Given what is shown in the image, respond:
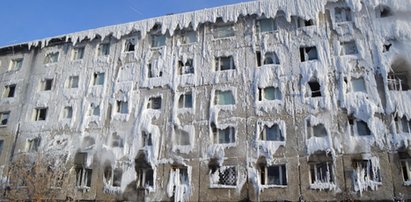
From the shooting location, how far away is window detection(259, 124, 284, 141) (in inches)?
957

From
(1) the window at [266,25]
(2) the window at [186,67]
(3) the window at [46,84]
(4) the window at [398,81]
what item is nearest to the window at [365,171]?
(4) the window at [398,81]

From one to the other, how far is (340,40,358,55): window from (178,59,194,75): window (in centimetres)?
1051

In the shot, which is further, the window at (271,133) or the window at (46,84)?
the window at (46,84)

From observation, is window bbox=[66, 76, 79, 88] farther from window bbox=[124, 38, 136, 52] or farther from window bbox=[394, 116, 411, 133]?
window bbox=[394, 116, 411, 133]

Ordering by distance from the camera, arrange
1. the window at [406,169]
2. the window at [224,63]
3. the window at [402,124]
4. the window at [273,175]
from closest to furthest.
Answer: the window at [406,169], the window at [402,124], the window at [273,175], the window at [224,63]

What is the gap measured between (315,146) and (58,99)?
20179 mm

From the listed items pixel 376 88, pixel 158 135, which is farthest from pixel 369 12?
pixel 158 135

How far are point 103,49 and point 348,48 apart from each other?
62.3 feet

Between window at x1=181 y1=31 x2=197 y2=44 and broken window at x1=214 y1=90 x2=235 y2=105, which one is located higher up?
window at x1=181 y1=31 x2=197 y2=44

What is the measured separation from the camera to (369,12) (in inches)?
1014

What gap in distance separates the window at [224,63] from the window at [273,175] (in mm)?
7711

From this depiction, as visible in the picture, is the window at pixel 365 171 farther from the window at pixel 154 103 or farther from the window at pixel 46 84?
the window at pixel 46 84

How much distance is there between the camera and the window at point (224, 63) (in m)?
27.4

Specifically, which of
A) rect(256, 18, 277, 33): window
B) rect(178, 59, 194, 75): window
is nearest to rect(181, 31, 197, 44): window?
rect(178, 59, 194, 75): window
